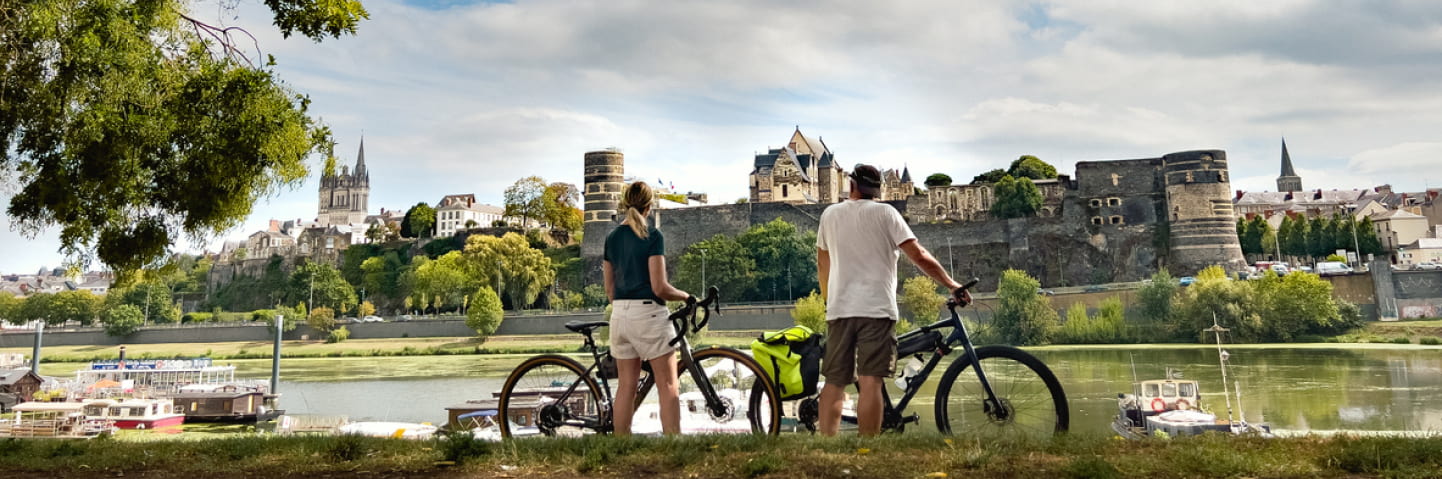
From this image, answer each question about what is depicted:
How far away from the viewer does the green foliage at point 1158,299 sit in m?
36.3

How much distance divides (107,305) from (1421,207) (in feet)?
313

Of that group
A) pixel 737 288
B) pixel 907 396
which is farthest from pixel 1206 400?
pixel 737 288

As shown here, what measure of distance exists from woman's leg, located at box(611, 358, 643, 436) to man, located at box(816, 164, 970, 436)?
0.93 metres

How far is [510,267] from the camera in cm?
5188

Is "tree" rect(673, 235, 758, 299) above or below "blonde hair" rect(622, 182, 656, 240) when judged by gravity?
above

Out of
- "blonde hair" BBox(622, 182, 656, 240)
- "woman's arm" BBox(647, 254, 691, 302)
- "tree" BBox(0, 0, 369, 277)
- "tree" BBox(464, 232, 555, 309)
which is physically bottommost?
"woman's arm" BBox(647, 254, 691, 302)

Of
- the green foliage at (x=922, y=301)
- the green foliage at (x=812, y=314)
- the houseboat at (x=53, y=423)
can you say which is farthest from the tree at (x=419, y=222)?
the houseboat at (x=53, y=423)

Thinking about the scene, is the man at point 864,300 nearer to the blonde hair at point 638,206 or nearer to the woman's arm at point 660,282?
the woman's arm at point 660,282

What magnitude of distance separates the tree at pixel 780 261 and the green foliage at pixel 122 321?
117 ft

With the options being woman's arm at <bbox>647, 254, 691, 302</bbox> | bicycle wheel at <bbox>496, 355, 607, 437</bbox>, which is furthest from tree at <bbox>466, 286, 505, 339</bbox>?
woman's arm at <bbox>647, 254, 691, 302</bbox>

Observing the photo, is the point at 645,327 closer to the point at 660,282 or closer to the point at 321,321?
the point at 660,282

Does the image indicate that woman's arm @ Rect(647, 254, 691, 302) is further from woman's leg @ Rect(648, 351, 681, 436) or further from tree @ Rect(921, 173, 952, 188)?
tree @ Rect(921, 173, 952, 188)

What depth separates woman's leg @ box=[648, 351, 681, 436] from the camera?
4801mm

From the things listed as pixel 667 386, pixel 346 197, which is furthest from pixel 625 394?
pixel 346 197
